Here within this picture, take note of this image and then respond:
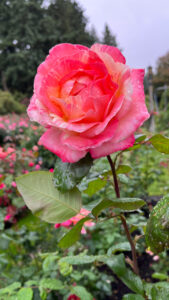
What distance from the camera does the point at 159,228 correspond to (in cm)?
29

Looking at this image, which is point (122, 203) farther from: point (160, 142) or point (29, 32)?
point (29, 32)

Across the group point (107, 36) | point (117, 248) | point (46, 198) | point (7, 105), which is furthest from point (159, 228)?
point (107, 36)

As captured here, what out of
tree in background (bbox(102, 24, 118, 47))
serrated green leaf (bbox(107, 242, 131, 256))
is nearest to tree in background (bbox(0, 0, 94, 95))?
tree in background (bbox(102, 24, 118, 47))

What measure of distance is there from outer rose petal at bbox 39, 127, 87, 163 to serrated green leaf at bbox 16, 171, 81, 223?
0.06 m

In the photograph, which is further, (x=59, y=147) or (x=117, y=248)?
(x=117, y=248)

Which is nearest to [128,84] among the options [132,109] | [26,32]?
[132,109]

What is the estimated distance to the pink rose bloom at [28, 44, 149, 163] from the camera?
0.30 m

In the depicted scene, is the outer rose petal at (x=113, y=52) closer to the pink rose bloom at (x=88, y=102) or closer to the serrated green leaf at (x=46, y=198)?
the pink rose bloom at (x=88, y=102)

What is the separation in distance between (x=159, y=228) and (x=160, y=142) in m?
0.14

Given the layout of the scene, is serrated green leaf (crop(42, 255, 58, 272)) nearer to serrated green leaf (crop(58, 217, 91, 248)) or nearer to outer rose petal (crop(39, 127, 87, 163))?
serrated green leaf (crop(58, 217, 91, 248))

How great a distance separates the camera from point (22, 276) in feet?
3.39

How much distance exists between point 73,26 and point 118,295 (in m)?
17.4

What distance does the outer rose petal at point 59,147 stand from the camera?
1.01 feet

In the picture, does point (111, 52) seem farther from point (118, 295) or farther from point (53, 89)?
point (118, 295)
